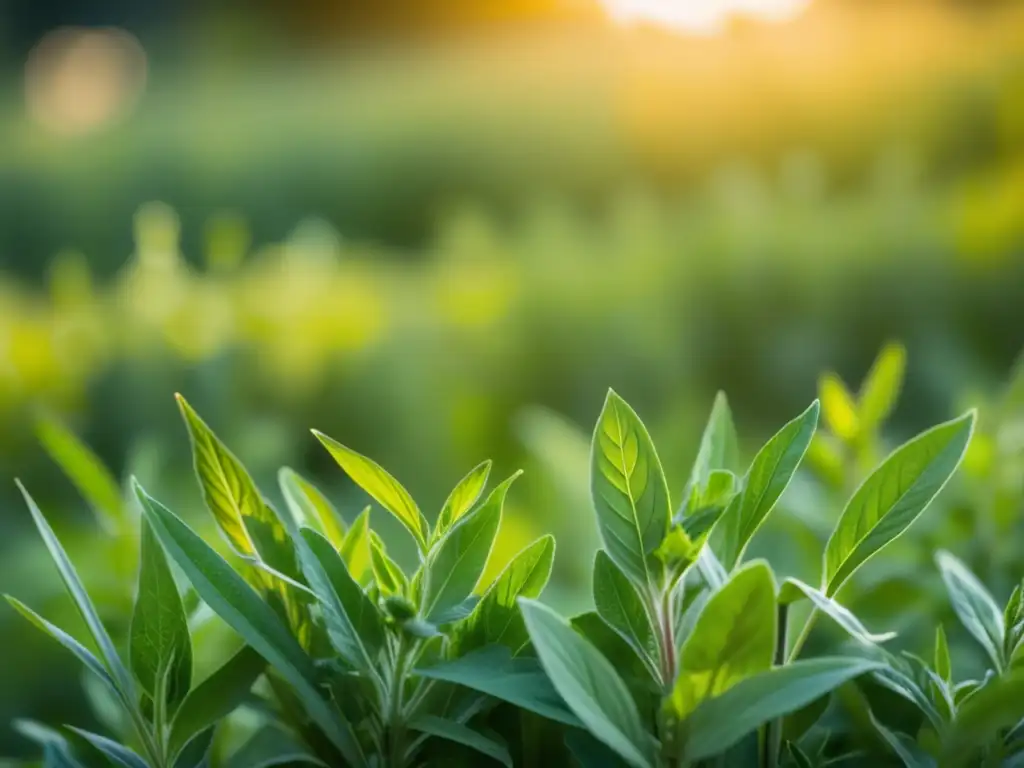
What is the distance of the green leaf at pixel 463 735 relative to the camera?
22 cm

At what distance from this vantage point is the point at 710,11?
2084mm

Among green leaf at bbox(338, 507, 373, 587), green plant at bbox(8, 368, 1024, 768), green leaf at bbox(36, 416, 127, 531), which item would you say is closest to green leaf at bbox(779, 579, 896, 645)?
green plant at bbox(8, 368, 1024, 768)

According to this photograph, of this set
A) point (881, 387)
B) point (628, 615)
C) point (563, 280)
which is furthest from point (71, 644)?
point (563, 280)

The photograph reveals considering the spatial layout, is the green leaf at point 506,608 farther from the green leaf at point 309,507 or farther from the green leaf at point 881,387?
the green leaf at point 881,387

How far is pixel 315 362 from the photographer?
1038 millimetres

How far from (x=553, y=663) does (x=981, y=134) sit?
179 centimetres

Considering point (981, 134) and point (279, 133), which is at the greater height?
point (279, 133)

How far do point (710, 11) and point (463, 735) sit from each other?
6.81 ft

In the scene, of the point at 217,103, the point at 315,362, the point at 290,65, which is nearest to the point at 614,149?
the point at 315,362

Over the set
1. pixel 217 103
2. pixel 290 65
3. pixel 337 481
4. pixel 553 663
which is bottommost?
pixel 337 481

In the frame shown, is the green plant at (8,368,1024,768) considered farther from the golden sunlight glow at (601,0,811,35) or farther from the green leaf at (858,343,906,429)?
the golden sunlight glow at (601,0,811,35)

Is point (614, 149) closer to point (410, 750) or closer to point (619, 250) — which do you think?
point (619, 250)

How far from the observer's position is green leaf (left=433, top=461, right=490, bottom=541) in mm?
237

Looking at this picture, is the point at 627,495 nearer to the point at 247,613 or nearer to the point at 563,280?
the point at 247,613
